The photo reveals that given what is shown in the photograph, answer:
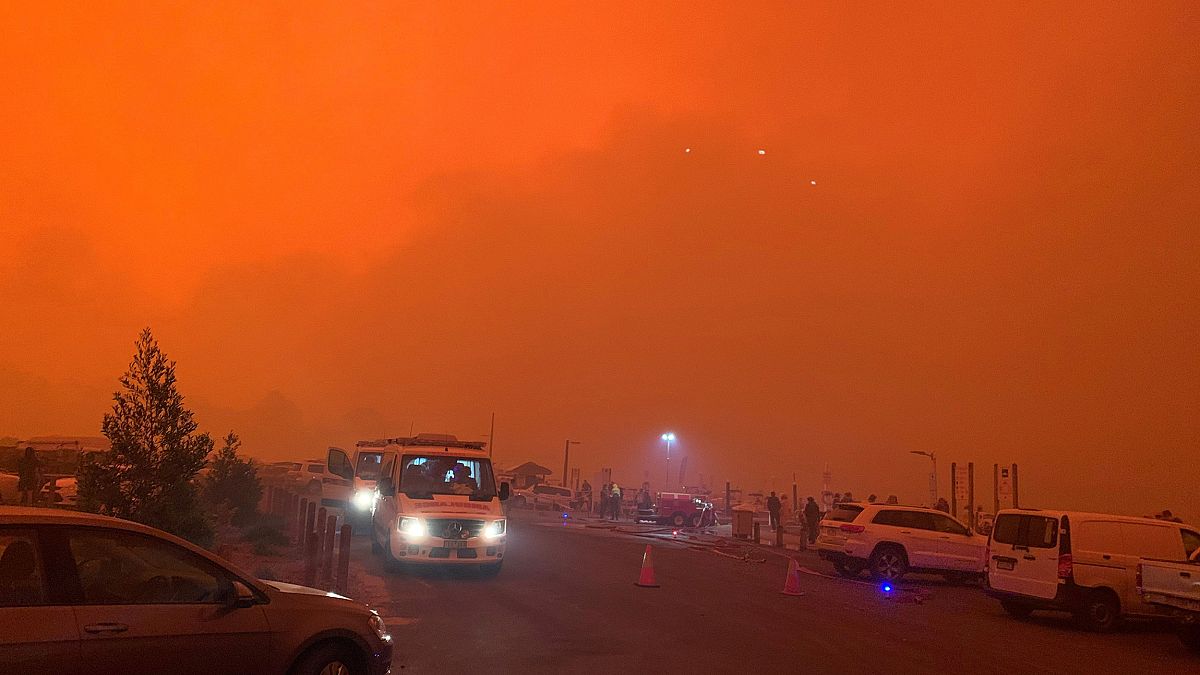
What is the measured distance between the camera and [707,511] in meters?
43.0

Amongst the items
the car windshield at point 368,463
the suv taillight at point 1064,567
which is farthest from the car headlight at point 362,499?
the suv taillight at point 1064,567

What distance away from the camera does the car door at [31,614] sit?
455 cm

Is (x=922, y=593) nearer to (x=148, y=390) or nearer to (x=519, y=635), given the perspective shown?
(x=519, y=635)

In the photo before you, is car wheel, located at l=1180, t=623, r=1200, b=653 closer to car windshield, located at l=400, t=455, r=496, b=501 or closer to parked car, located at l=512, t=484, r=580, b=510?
car windshield, located at l=400, t=455, r=496, b=501

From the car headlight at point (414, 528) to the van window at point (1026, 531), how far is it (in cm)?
1044

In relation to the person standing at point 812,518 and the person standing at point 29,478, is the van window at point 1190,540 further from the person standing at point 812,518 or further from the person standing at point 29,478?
the person standing at point 29,478

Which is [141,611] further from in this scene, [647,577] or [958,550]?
[958,550]

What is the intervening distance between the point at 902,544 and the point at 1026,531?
191 inches

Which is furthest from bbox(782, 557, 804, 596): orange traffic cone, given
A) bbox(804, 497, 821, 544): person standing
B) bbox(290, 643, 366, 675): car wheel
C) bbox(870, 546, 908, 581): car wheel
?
bbox(804, 497, 821, 544): person standing

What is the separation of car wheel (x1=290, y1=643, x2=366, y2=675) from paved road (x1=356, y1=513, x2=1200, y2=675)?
190 centimetres

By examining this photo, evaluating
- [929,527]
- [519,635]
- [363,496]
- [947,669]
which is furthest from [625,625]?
[363,496]

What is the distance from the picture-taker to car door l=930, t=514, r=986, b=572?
762 inches

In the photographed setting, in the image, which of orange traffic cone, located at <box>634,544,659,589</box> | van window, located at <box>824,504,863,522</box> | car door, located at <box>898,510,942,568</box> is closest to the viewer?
orange traffic cone, located at <box>634,544,659,589</box>

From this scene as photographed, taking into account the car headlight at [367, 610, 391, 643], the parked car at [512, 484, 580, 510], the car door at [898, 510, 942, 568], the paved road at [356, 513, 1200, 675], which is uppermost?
the car headlight at [367, 610, 391, 643]
